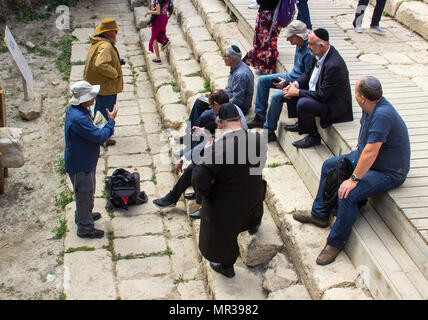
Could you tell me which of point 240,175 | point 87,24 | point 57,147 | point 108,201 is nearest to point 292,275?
point 240,175

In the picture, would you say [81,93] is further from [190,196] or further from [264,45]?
[264,45]

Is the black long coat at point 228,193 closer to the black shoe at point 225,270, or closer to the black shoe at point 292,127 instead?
the black shoe at point 225,270

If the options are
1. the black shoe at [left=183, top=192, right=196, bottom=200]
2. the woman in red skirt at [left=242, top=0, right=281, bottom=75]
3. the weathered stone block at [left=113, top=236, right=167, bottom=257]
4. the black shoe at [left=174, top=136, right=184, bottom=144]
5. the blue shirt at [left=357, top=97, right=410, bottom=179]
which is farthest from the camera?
the black shoe at [left=174, top=136, right=184, bottom=144]

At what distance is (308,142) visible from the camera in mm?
5316

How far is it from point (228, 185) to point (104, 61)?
3.10 metres

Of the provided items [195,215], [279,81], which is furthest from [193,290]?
[279,81]

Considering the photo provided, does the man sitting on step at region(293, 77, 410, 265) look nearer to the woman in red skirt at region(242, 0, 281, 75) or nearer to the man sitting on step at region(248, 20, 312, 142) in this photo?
the man sitting on step at region(248, 20, 312, 142)

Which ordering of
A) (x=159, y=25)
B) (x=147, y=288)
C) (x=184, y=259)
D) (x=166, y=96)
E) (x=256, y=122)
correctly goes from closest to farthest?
(x=147, y=288)
(x=184, y=259)
(x=256, y=122)
(x=166, y=96)
(x=159, y=25)

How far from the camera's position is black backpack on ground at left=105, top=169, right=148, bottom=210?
5.72 meters

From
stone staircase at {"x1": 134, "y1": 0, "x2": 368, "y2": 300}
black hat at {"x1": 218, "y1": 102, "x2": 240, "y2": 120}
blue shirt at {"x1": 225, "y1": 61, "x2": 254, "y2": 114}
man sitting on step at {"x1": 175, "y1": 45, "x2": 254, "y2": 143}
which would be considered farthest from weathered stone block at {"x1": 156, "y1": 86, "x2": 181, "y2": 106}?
black hat at {"x1": 218, "y1": 102, "x2": 240, "y2": 120}

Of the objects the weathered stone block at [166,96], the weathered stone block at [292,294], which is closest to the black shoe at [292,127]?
the weathered stone block at [292,294]

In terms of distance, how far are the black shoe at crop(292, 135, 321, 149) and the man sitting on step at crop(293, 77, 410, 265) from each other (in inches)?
40.4

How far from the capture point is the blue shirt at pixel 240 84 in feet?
18.9

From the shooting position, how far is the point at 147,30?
33.5 ft
